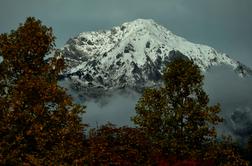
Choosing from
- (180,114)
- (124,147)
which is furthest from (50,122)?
(124,147)

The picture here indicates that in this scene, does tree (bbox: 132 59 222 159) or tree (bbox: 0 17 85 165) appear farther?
tree (bbox: 132 59 222 159)

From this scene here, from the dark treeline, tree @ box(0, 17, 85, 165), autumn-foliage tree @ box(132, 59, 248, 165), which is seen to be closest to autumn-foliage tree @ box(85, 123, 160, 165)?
the dark treeline

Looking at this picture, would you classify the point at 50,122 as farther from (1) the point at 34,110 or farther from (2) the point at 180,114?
(2) the point at 180,114

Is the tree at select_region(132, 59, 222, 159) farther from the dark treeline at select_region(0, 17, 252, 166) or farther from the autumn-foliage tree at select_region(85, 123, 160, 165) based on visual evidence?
the autumn-foliage tree at select_region(85, 123, 160, 165)

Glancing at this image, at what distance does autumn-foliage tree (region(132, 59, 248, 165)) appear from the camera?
50.8m

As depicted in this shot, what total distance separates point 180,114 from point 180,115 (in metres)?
0.10

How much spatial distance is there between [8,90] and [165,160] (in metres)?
15.4

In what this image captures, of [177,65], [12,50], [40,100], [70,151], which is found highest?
[177,65]

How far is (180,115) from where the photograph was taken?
169 feet

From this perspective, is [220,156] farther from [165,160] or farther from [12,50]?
[12,50]

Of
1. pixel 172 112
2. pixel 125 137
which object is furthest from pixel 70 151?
pixel 125 137

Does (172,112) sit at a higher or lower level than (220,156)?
higher

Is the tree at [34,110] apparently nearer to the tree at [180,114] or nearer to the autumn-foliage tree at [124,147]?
the autumn-foliage tree at [124,147]

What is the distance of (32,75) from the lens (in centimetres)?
3694
